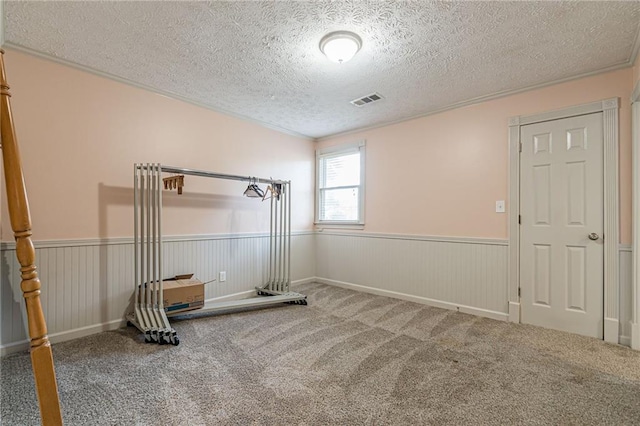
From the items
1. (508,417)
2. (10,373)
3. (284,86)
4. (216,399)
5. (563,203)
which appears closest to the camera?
(508,417)

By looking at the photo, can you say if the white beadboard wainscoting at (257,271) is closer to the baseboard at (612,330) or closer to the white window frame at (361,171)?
the baseboard at (612,330)

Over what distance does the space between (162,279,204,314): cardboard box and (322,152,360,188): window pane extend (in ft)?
8.67

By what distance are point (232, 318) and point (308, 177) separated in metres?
2.59

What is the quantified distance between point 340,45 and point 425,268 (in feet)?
9.11

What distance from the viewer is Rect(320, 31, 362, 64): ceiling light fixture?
216 cm

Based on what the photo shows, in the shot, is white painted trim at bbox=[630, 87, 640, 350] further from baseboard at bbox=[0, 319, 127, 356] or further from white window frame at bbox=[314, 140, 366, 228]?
baseboard at bbox=[0, 319, 127, 356]

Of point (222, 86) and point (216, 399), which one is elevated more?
point (222, 86)

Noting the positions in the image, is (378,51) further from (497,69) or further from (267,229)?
(267,229)

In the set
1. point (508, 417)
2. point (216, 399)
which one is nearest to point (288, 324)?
point (216, 399)

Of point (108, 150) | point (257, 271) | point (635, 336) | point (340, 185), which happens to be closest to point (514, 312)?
point (635, 336)

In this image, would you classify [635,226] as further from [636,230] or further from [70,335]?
[70,335]

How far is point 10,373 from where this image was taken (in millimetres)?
2021

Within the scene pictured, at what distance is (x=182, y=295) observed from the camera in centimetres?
293

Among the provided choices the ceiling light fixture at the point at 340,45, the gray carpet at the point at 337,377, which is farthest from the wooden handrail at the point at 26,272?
the ceiling light fixture at the point at 340,45
